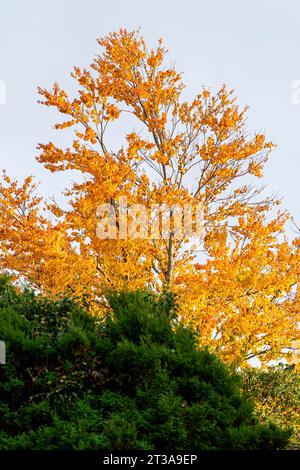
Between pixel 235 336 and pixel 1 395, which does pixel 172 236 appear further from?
pixel 1 395

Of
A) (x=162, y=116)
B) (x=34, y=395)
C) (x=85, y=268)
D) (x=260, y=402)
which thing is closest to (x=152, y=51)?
(x=162, y=116)

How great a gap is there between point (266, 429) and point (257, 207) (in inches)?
349

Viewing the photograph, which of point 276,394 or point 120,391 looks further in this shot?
point 276,394

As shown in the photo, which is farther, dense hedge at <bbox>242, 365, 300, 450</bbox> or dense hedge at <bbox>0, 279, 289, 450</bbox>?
dense hedge at <bbox>242, 365, 300, 450</bbox>

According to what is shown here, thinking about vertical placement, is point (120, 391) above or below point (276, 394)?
below

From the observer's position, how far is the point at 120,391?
7531 millimetres

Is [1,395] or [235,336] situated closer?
[1,395]

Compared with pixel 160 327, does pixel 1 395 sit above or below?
below

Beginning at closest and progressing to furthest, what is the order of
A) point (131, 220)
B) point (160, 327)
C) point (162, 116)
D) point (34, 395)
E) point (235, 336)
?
point (34, 395) → point (160, 327) → point (235, 336) → point (131, 220) → point (162, 116)

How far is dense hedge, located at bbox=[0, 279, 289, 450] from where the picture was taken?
691cm

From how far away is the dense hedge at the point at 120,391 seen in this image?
6910mm

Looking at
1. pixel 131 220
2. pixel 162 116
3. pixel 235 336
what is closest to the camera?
pixel 235 336

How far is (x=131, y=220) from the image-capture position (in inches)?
551
